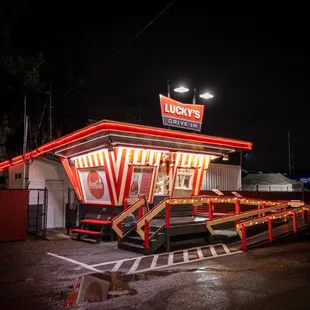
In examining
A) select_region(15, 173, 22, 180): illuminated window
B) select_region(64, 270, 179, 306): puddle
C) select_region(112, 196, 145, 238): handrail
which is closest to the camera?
select_region(64, 270, 179, 306): puddle

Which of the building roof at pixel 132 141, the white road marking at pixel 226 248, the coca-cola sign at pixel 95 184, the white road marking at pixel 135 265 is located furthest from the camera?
the coca-cola sign at pixel 95 184

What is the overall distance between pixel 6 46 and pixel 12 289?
12199 millimetres

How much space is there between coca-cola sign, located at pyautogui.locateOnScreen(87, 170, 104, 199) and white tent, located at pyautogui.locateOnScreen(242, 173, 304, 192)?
2021 cm

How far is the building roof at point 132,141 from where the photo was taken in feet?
42.0

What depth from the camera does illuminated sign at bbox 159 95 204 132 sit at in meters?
16.0

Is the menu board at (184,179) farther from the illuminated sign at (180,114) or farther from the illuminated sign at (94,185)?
the illuminated sign at (94,185)

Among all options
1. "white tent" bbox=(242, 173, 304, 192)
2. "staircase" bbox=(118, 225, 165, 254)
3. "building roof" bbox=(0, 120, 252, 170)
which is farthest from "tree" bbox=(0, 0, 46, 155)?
"white tent" bbox=(242, 173, 304, 192)

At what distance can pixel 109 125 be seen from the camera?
12.3 meters

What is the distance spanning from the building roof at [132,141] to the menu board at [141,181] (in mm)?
1187

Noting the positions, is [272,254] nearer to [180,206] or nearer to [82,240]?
[180,206]

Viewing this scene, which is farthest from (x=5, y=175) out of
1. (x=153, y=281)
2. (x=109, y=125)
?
(x=153, y=281)

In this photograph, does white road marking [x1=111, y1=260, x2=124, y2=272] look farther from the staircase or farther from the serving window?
the serving window

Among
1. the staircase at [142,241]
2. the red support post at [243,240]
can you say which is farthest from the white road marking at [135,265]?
the red support post at [243,240]

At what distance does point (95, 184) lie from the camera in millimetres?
15664
